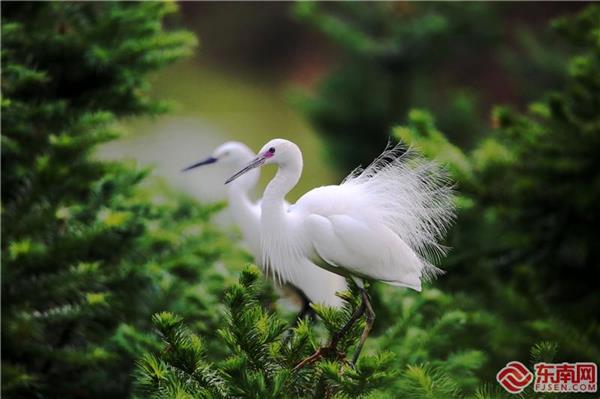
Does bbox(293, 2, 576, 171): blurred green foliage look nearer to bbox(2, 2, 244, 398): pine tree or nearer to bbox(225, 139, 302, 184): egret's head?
bbox(2, 2, 244, 398): pine tree

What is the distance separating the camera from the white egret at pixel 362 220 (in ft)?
3.60

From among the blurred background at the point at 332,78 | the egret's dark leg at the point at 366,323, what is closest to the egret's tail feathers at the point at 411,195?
the egret's dark leg at the point at 366,323

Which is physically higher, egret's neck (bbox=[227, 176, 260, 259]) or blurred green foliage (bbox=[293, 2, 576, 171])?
egret's neck (bbox=[227, 176, 260, 259])

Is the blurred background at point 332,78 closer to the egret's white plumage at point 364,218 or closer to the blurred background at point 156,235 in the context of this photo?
the blurred background at point 156,235

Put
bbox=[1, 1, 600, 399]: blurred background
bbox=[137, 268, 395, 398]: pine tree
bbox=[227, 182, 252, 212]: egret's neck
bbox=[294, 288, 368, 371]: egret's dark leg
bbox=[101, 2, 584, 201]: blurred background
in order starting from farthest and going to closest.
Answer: bbox=[101, 2, 584, 201]: blurred background → bbox=[227, 182, 252, 212]: egret's neck → bbox=[1, 1, 600, 399]: blurred background → bbox=[294, 288, 368, 371]: egret's dark leg → bbox=[137, 268, 395, 398]: pine tree

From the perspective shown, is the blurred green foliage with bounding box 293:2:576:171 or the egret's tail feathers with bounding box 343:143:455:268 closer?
the egret's tail feathers with bounding box 343:143:455:268

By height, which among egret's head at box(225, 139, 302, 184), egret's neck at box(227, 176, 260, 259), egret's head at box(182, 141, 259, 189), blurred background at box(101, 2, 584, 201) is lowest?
blurred background at box(101, 2, 584, 201)

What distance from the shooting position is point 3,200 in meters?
1.89

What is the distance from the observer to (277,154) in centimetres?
108

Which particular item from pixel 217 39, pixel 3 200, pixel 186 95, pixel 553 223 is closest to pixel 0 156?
pixel 3 200

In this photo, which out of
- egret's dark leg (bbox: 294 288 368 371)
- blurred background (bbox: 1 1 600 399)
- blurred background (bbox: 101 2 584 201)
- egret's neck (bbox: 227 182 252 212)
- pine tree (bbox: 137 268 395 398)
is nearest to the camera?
pine tree (bbox: 137 268 395 398)

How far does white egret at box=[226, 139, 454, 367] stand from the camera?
1.10 meters

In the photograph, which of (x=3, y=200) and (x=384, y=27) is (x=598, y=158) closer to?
(x=3, y=200)

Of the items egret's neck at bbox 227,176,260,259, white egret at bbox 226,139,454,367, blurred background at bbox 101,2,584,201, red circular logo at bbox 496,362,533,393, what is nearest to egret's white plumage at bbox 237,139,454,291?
white egret at bbox 226,139,454,367
